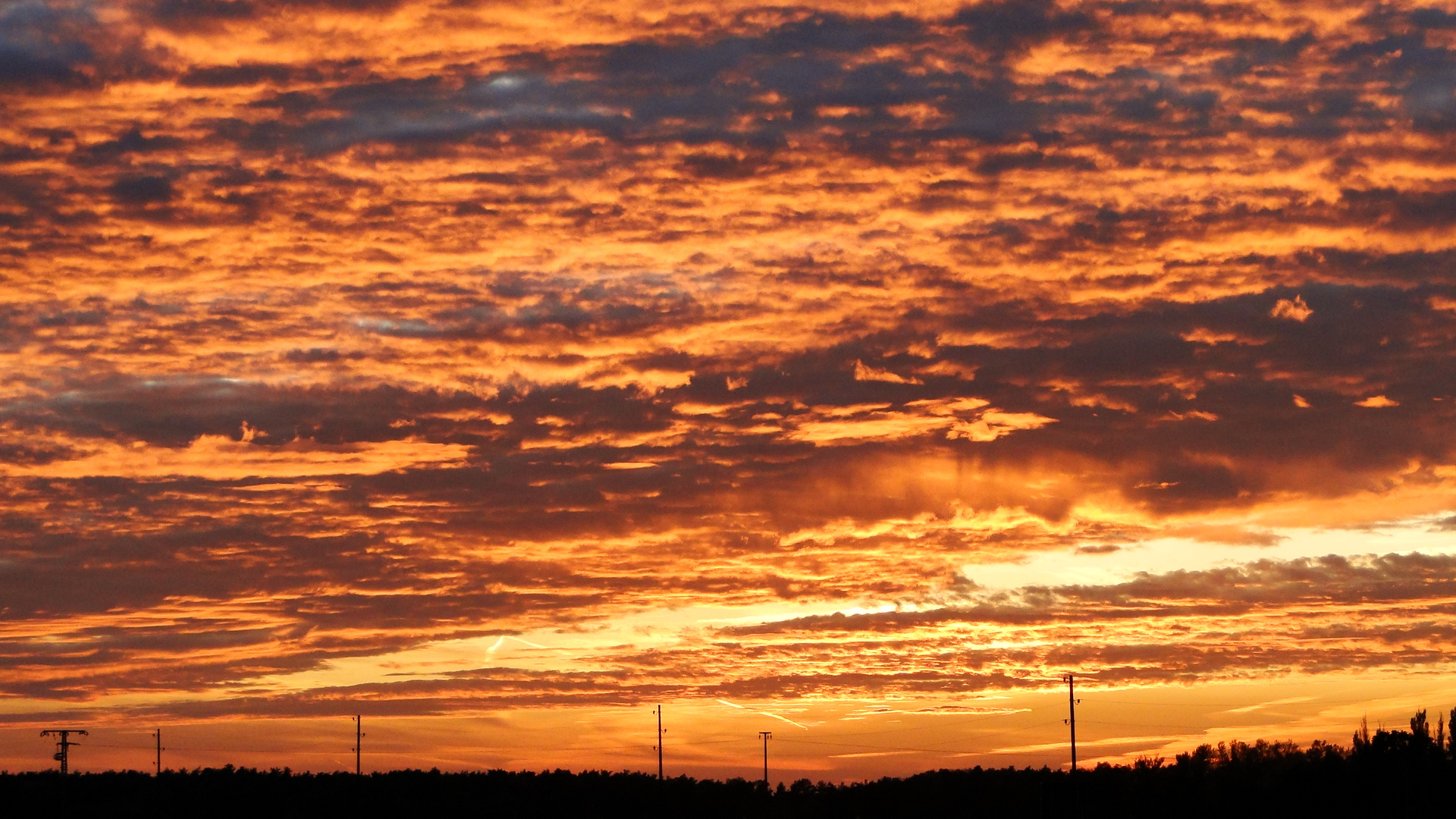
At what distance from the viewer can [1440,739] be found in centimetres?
8550

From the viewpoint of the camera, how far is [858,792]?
398ft

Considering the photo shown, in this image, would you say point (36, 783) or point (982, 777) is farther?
point (36, 783)

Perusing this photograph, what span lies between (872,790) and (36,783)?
7269 centimetres

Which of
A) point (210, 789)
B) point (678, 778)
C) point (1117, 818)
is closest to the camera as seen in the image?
point (1117, 818)

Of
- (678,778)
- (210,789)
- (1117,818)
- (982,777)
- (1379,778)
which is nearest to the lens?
(1379,778)

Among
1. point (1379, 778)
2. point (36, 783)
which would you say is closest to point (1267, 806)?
point (1379, 778)

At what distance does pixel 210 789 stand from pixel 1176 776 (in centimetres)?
7940

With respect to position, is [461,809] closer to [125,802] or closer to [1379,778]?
[125,802]

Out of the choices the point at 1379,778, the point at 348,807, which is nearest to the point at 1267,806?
the point at 1379,778

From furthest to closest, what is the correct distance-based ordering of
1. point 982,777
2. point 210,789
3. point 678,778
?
point 678,778
point 210,789
point 982,777

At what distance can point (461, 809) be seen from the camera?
125312mm

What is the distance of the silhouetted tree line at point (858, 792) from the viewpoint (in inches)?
3236

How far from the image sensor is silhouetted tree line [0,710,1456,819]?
82.2 meters

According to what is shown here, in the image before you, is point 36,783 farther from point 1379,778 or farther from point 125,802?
point 1379,778
